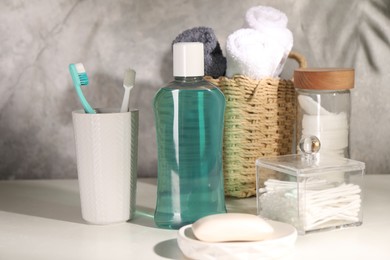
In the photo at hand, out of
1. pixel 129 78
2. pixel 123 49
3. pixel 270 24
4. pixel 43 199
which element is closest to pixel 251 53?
pixel 270 24

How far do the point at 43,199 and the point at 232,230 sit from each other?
1.51ft

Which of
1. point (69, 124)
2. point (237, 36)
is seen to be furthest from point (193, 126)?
point (69, 124)

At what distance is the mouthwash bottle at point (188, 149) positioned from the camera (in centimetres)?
97

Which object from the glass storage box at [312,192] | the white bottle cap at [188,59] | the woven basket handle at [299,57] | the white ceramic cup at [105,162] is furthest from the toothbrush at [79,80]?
Answer: the woven basket handle at [299,57]

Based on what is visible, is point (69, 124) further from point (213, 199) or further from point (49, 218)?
point (213, 199)

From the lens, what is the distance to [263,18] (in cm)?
111

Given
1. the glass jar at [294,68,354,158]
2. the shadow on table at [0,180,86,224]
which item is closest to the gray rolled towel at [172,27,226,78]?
the glass jar at [294,68,354,158]

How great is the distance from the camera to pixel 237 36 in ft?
3.56

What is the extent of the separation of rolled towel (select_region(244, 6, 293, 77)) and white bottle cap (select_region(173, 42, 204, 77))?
185 millimetres

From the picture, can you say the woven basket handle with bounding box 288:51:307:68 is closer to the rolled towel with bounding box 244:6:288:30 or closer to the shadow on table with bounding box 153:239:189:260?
the rolled towel with bounding box 244:6:288:30

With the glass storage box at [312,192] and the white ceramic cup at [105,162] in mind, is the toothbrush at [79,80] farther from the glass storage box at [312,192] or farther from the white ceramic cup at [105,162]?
the glass storage box at [312,192]

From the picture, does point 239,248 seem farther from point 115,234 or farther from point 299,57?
point 299,57

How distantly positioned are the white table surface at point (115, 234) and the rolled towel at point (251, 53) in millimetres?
213

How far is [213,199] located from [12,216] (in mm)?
308
